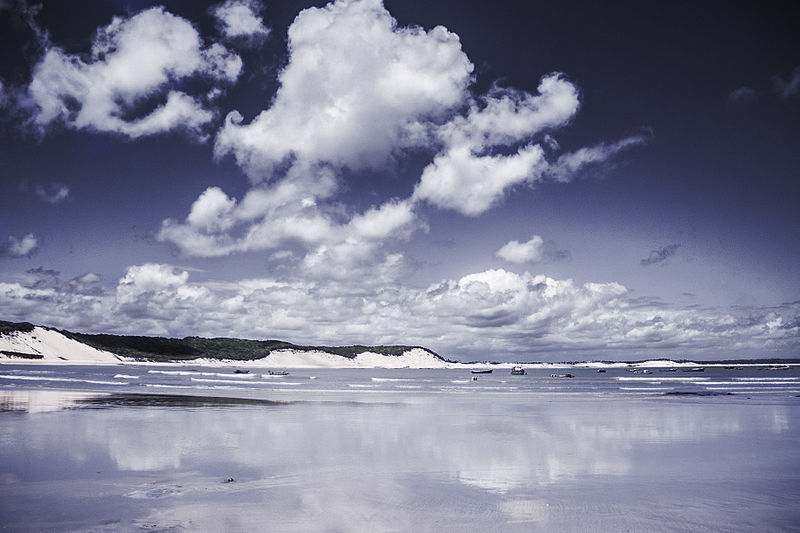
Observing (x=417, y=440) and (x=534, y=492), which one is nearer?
(x=534, y=492)

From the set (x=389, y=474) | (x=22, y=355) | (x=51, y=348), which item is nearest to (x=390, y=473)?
(x=389, y=474)

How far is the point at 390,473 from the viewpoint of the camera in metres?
12.9

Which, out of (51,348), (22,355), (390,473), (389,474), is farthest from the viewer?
(51,348)

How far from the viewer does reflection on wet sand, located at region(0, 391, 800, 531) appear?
30.7 feet

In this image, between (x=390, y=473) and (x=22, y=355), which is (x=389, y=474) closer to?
(x=390, y=473)

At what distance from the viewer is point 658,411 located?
3034 cm

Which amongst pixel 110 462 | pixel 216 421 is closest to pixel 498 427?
pixel 216 421

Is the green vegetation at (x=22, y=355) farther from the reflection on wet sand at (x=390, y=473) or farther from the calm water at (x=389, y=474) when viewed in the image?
the reflection on wet sand at (x=390, y=473)

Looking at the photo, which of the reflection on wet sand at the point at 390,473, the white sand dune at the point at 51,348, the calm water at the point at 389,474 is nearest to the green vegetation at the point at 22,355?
the white sand dune at the point at 51,348

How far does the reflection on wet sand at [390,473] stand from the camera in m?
9.35

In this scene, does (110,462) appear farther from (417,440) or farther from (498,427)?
(498,427)

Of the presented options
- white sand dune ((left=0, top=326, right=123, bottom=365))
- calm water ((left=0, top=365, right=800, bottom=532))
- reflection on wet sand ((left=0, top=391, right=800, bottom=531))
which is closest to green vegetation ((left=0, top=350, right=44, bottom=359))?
white sand dune ((left=0, top=326, right=123, bottom=365))

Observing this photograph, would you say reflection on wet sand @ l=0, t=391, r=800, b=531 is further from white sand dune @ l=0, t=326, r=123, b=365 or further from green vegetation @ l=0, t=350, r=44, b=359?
white sand dune @ l=0, t=326, r=123, b=365

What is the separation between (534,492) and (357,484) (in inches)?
143
